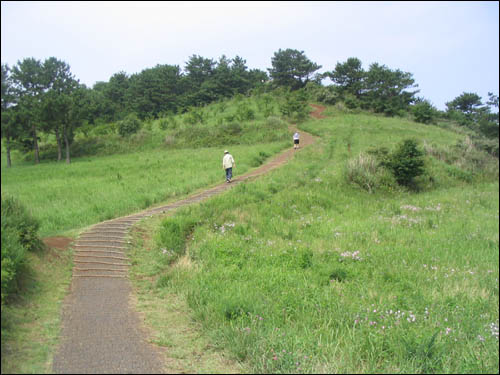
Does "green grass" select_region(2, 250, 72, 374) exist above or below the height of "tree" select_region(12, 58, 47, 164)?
below

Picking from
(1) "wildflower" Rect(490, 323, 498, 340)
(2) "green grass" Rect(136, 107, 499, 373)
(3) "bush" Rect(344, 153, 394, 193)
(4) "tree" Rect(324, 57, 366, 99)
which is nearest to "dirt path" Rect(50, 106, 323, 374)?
(2) "green grass" Rect(136, 107, 499, 373)

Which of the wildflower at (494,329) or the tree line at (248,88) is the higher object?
the tree line at (248,88)

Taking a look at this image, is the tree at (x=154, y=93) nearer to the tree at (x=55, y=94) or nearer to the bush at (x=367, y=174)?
the tree at (x=55, y=94)

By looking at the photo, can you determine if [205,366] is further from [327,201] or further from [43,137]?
[43,137]

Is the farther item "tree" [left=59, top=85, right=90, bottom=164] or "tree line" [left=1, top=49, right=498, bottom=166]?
"tree line" [left=1, top=49, right=498, bottom=166]

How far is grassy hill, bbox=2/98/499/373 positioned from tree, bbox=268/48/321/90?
46.9m

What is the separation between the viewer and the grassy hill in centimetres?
385

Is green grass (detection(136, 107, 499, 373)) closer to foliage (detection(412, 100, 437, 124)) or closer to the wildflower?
the wildflower

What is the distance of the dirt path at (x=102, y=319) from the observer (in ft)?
11.1

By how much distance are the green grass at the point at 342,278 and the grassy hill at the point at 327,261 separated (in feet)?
0.09

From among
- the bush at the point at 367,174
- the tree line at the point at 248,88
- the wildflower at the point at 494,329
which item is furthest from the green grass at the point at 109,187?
the tree line at the point at 248,88

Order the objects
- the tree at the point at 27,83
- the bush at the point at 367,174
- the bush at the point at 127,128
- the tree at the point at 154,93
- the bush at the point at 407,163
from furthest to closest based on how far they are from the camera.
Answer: the tree at the point at 154,93 < the bush at the point at 127,128 < the bush at the point at 407,163 < the bush at the point at 367,174 < the tree at the point at 27,83

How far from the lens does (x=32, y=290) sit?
460 cm

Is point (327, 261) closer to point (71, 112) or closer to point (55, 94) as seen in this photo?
point (55, 94)
